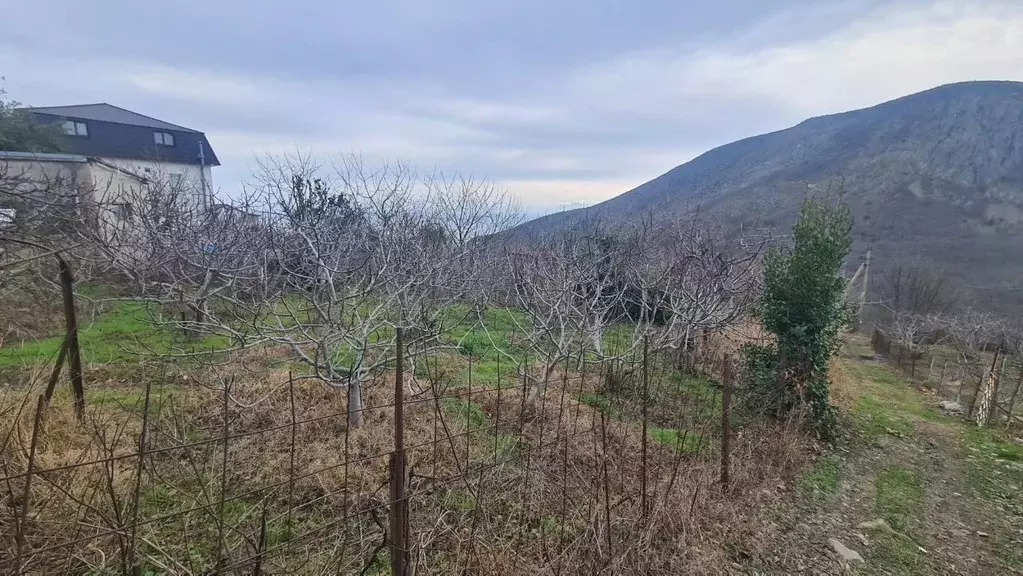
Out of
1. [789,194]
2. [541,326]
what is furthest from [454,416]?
[789,194]

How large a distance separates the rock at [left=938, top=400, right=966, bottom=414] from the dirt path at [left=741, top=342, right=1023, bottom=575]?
103 cm

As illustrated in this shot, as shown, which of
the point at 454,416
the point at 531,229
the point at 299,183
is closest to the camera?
the point at 454,416

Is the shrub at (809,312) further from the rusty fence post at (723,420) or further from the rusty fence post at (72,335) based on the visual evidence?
the rusty fence post at (72,335)

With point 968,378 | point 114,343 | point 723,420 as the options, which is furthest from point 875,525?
point 114,343

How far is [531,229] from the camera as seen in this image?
17.3 metres

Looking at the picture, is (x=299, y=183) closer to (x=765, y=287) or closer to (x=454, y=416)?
(x=454, y=416)

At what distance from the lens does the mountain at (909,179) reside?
104 ft

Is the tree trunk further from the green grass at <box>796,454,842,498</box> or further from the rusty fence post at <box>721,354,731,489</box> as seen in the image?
the green grass at <box>796,454,842,498</box>

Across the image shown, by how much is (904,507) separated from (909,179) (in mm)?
55173

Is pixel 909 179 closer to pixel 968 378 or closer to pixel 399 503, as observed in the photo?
pixel 968 378

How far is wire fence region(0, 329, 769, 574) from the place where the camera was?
2.45 m

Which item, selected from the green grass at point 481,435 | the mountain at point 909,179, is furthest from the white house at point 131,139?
the green grass at point 481,435

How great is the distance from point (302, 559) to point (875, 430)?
25.5ft

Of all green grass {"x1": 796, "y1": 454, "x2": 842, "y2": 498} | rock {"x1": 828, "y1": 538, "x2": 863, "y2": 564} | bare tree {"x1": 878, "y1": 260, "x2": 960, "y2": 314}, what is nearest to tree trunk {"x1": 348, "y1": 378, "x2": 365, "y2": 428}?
rock {"x1": 828, "y1": 538, "x2": 863, "y2": 564}
